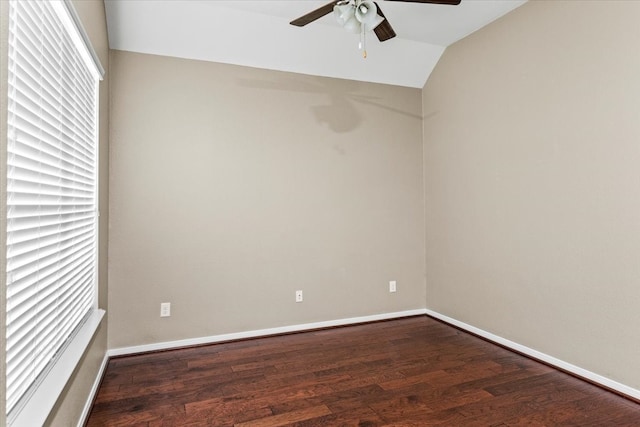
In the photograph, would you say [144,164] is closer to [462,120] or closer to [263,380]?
[263,380]

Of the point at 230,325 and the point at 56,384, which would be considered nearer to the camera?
the point at 56,384

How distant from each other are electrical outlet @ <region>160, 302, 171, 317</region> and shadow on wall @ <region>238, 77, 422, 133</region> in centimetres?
216

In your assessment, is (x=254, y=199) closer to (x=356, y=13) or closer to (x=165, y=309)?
(x=165, y=309)

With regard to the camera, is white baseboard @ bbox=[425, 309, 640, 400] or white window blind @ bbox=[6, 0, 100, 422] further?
white baseboard @ bbox=[425, 309, 640, 400]

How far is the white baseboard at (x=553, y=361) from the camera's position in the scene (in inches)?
96.1

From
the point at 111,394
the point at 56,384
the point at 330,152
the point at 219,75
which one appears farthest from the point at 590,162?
the point at 111,394

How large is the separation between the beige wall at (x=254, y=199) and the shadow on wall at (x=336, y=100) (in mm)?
11

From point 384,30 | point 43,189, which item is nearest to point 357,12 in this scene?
point 384,30

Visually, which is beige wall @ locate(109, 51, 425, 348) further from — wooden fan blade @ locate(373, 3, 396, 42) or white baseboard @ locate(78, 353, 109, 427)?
wooden fan blade @ locate(373, 3, 396, 42)

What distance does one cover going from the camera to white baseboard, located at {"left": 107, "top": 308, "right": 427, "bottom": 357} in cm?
318

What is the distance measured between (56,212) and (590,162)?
3.18 m

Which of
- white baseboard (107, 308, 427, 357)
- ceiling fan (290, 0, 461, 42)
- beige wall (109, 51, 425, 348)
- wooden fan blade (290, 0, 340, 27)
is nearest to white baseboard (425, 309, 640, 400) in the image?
white baseboard (107, 308, 427, 357)

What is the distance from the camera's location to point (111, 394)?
8.17ft

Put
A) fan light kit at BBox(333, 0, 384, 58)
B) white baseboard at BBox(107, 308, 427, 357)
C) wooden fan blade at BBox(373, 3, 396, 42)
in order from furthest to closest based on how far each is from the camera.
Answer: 1. white baseboard at BBox(107, 308, 427, 357)
2. wooden fan blade at BBox(373, 3, 396, 42)
3. fan light kit at BBox(333, 0, 384, 58)
